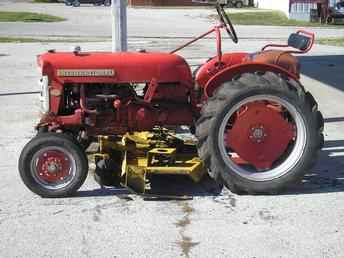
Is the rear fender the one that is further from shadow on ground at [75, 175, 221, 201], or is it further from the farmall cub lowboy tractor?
shadow on ground at [75, 175, 221, 201]

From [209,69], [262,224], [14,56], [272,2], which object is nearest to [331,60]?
[14,56]

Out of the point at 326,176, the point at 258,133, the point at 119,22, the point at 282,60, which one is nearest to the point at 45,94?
the point at 258,133

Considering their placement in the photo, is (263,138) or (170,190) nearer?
(263,138)

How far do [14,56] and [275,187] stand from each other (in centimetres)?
1176

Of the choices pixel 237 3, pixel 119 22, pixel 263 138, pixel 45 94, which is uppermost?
pixel 119 22

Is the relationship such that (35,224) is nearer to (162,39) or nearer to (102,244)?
(102,244)

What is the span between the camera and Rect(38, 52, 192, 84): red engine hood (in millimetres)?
5629

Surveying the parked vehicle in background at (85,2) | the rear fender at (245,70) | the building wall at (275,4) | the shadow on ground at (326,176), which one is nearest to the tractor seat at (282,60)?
the rear fender at (245,70)

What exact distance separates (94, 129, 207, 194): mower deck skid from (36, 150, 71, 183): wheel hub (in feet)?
1.21

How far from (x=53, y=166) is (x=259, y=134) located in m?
1.74

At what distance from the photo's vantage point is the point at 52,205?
212 inches

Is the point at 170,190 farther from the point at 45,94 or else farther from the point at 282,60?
the point at 282,60

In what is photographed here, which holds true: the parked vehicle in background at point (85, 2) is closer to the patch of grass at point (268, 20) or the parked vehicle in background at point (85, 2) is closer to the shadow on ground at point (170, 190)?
the patch of grass at point (268, 20)

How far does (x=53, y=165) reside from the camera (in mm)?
5496
